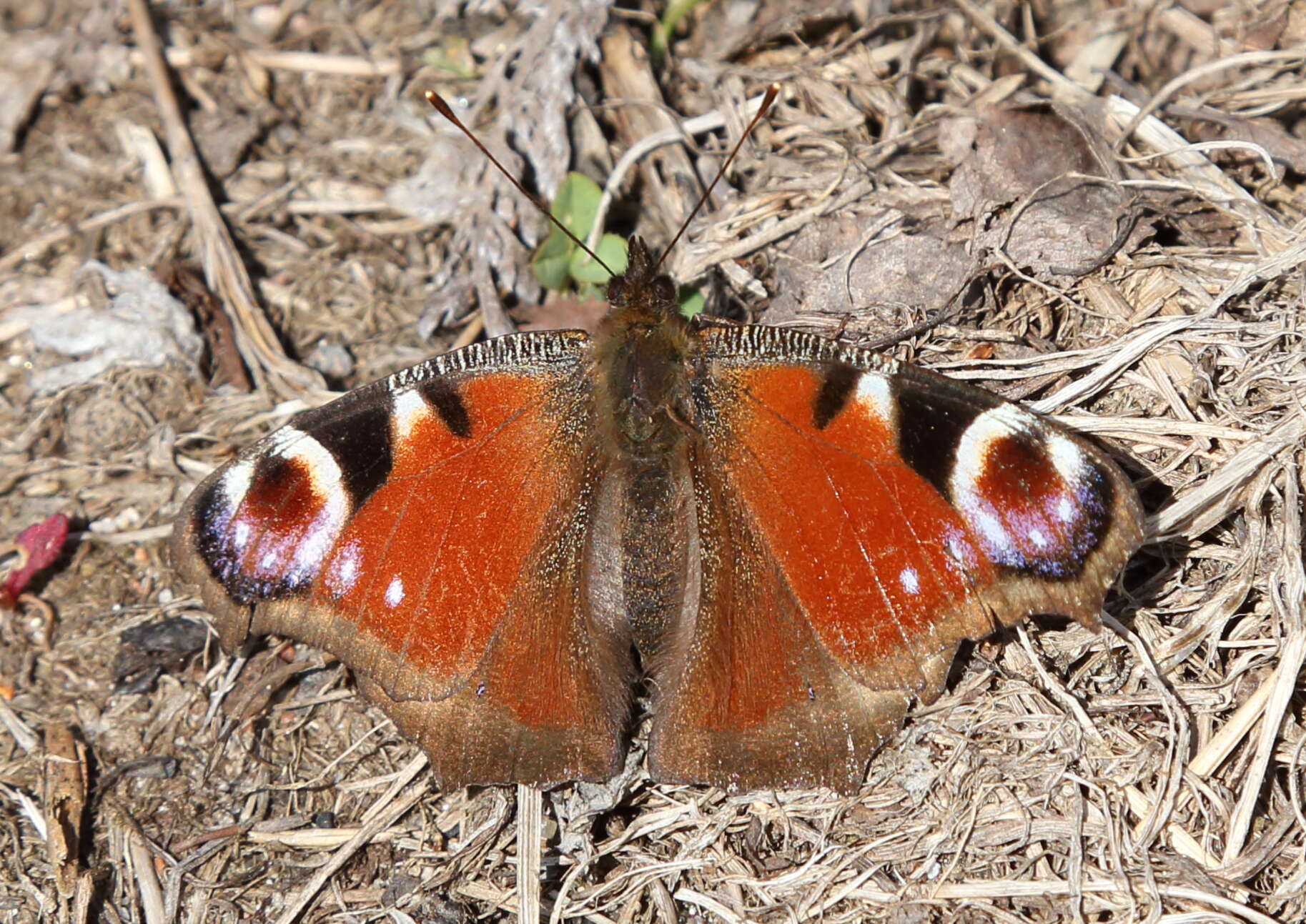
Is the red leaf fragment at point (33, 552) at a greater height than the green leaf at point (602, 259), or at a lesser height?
lesser

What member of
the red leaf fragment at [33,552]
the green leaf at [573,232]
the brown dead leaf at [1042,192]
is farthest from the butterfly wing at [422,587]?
the brown dead leaf at [1042,192]

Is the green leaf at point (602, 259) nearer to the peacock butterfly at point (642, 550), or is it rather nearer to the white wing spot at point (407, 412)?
the peacock butterfly at point (642, 550)

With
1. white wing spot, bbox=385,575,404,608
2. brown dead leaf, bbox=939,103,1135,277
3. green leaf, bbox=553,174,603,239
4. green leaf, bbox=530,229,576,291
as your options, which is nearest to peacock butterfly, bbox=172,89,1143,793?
white wing spot, bbox=385,575,404,608

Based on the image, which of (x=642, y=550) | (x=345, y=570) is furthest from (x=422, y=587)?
(x=642, y=550)

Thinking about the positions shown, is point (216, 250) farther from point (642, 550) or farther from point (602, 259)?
point (642, 550)

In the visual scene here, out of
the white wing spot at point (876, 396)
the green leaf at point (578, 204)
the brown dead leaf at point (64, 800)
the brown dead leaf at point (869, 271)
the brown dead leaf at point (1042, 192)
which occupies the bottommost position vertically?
the brown dead leaf at point (64, 800)

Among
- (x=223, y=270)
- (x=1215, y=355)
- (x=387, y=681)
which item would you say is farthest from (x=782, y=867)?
(x=223, y=270)

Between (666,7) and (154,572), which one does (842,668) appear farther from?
(666,7)

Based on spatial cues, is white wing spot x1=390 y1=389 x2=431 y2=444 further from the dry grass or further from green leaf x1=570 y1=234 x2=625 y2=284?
green leaf x1=570 y1=234 x2=625 y2=284
